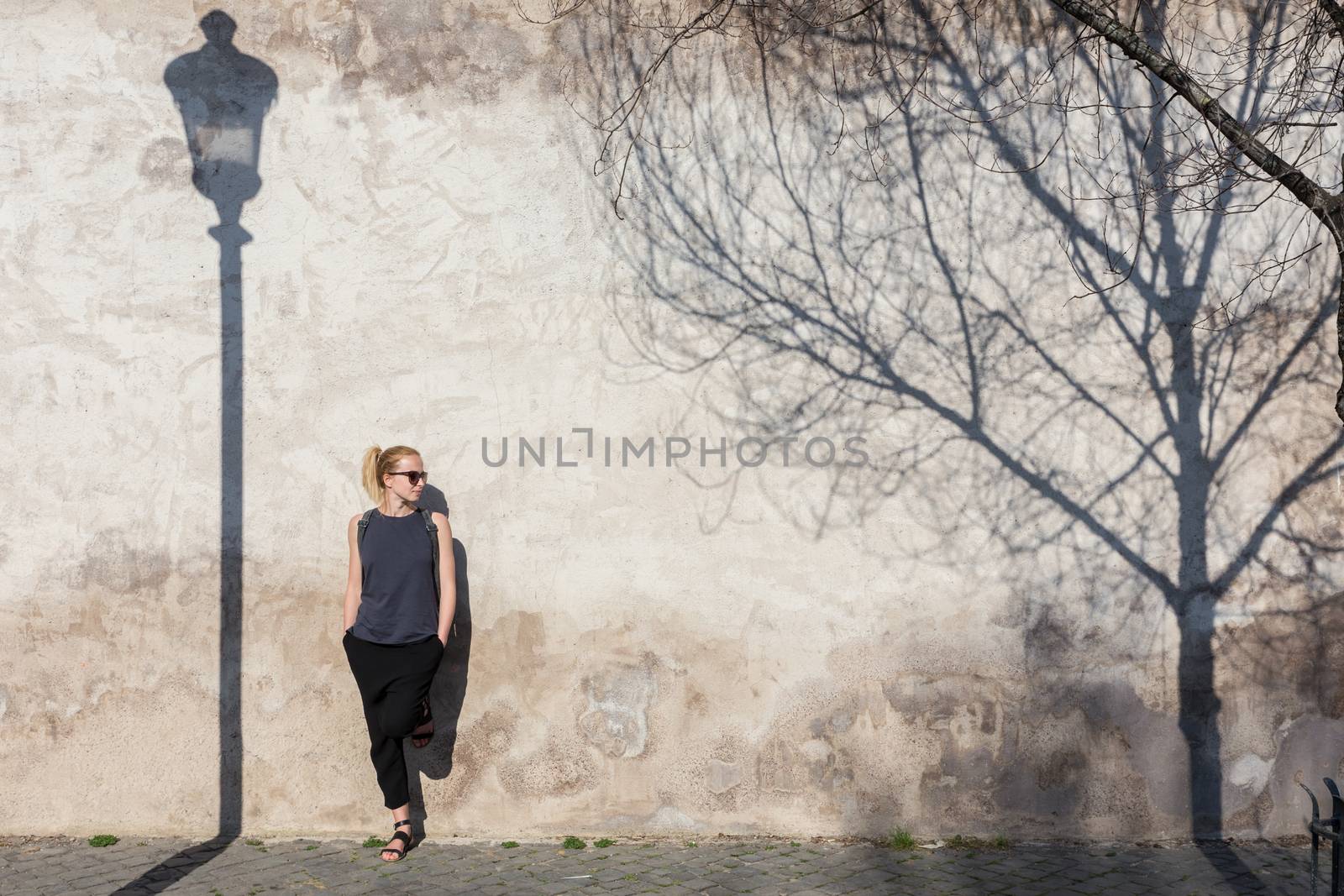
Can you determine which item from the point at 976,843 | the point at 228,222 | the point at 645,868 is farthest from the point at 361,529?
the point at 976,843

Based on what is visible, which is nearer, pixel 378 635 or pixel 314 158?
pixel 378 635

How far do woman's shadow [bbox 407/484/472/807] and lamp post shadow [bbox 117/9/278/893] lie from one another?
954 mm

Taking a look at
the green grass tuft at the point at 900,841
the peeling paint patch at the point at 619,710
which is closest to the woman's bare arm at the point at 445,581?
the peeling paint patch at the point at 619,710

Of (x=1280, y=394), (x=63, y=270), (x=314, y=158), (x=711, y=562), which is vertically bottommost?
(x=711, y=562)

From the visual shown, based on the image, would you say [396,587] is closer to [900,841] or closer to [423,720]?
[423,720]

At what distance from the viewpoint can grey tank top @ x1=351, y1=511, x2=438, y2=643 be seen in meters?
5.63

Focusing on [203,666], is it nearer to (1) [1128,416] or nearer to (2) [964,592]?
(2) [964,592]

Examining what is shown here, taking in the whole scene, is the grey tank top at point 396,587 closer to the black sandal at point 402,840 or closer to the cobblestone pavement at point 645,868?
the black sandal at point 402,840

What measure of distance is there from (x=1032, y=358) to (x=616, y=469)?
86.9 inches

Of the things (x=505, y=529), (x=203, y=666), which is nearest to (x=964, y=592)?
(x=505, y=529)

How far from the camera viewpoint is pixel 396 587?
5629mm

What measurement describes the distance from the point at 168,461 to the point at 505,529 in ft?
5.77

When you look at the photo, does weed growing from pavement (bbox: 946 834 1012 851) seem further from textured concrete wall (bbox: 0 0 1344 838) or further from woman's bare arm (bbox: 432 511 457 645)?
woman's bare arm (bbox: 432 511 457 645)

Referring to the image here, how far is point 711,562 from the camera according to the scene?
600cm
